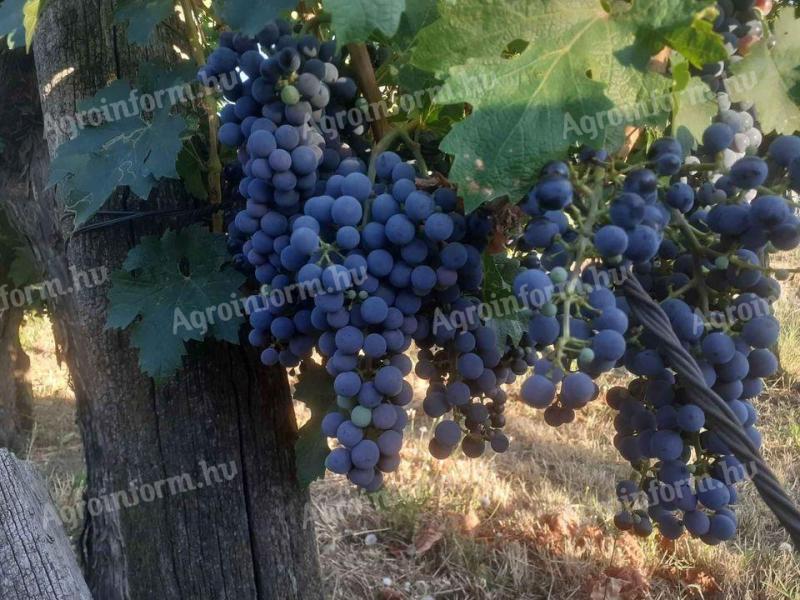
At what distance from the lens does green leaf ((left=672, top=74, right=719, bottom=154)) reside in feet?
2.44

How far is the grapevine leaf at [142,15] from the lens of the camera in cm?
111

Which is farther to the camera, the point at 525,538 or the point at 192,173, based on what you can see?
the point at 525,538

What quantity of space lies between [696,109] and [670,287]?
20 cm

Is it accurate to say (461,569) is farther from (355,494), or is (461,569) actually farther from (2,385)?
(2,385)

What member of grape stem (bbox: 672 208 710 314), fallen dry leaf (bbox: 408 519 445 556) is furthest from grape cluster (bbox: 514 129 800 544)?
fallen dry leaf (bbox: 408 519 445 556)

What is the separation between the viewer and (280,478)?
136 centimetres

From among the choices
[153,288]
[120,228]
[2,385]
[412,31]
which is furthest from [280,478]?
[2,385]

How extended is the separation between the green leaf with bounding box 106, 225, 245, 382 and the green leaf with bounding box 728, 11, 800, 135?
0.78 m

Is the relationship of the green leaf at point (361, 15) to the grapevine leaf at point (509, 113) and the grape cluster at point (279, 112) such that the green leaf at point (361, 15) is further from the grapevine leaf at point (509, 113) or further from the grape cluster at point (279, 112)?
the grape cluster at point (279, 112)

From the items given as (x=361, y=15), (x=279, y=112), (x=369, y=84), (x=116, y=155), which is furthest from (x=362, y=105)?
(x=116, y=155)

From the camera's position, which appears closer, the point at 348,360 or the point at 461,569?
the point at 348,360

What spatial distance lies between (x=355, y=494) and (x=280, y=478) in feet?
6.43

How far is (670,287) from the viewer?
0.75 m

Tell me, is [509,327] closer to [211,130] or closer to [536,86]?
[536,86]
